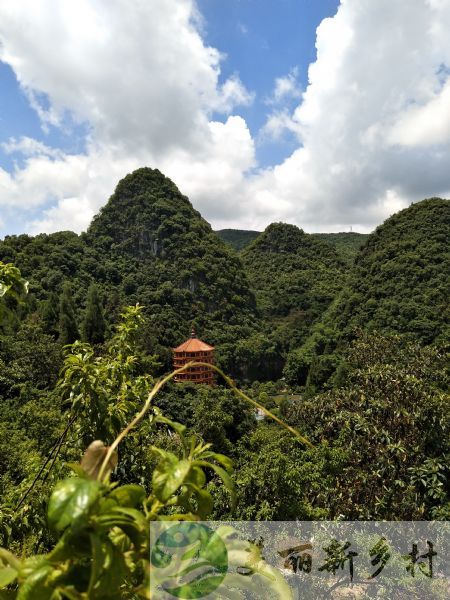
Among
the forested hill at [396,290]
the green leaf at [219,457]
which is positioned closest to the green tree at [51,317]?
the forested hill at [396,290]

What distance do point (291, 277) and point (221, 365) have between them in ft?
141

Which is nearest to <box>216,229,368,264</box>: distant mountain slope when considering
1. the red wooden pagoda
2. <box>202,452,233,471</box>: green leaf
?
the red wooden pagoda

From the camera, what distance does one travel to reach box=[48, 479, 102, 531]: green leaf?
1.59 ft

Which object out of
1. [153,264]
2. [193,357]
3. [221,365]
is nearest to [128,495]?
[193,357]

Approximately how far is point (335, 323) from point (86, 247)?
129 feet

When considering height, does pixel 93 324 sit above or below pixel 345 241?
below

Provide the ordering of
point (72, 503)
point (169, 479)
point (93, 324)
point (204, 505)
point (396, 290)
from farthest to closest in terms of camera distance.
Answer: point (396, 290)
point (93, 324)
point (204, 505)
point (169, 479)
point (72, 503)

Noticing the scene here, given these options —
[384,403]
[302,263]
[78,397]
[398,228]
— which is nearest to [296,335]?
[398,228]

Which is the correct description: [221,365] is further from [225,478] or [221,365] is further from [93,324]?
[225,478]

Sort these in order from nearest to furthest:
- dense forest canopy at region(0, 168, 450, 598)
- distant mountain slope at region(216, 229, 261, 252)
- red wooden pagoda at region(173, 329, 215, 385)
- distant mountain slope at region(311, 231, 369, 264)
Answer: dense forest canopy at region(0, 168, 450, 598)
red wooden pagoda at region(173, 329, 215, 385)
distant mountain slope at region(311, 231, 369, 264)
distant mountain slope at region(216, 229, 261, 252)

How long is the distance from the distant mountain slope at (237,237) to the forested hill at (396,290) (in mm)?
76587

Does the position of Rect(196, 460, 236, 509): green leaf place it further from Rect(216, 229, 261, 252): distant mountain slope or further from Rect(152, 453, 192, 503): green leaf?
Rect(216, 229, 261, 252): distant mountain slope

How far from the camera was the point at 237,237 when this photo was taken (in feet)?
475

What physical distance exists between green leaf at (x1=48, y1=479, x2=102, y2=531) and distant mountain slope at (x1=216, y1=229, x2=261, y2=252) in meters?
138
